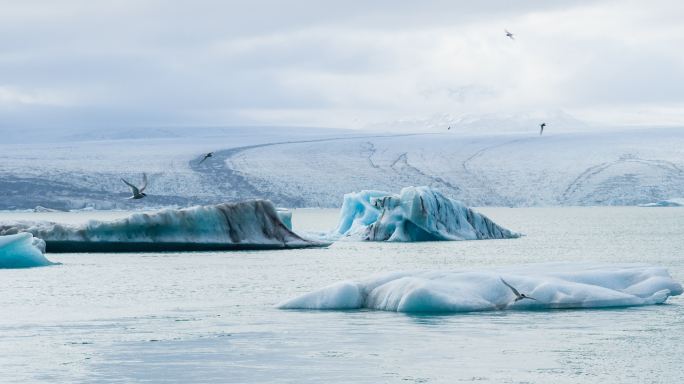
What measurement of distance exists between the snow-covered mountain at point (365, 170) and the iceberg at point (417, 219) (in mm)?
24542

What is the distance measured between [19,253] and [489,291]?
11.2 m

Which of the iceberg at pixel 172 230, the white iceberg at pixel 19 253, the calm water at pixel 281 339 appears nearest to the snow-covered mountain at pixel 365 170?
the iceberg at pixel 172 230

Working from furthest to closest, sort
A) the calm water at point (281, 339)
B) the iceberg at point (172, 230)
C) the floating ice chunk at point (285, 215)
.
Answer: the floating ice chunk at point (285, 215)
the iceberg at point (172, 230)
the calm water at point (281, 339)

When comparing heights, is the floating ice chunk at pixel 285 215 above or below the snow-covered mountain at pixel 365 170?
below

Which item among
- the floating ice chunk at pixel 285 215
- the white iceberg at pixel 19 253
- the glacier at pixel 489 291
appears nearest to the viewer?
the glacier at pixel 489 291

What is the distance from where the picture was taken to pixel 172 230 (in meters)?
25.8

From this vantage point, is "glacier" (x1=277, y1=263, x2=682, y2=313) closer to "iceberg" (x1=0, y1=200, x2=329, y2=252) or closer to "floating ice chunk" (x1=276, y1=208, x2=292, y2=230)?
"iceberg" (x1=0, y1=200, x2=329, y2=252)

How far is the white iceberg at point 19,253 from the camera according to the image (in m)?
20.9

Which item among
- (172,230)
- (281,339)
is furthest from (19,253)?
(281,339)

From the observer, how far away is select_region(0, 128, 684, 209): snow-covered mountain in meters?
59.5

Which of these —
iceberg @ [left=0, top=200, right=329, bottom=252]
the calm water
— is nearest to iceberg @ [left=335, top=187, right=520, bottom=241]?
iceberg @ [left=0, top=200, right=329, bottom=252]

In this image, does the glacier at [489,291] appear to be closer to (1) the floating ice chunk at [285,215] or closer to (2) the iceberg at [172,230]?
(2) the iceberg at [172,230]

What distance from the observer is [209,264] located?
2367 centimetres

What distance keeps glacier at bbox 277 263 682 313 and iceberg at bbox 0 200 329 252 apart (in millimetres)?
11622
